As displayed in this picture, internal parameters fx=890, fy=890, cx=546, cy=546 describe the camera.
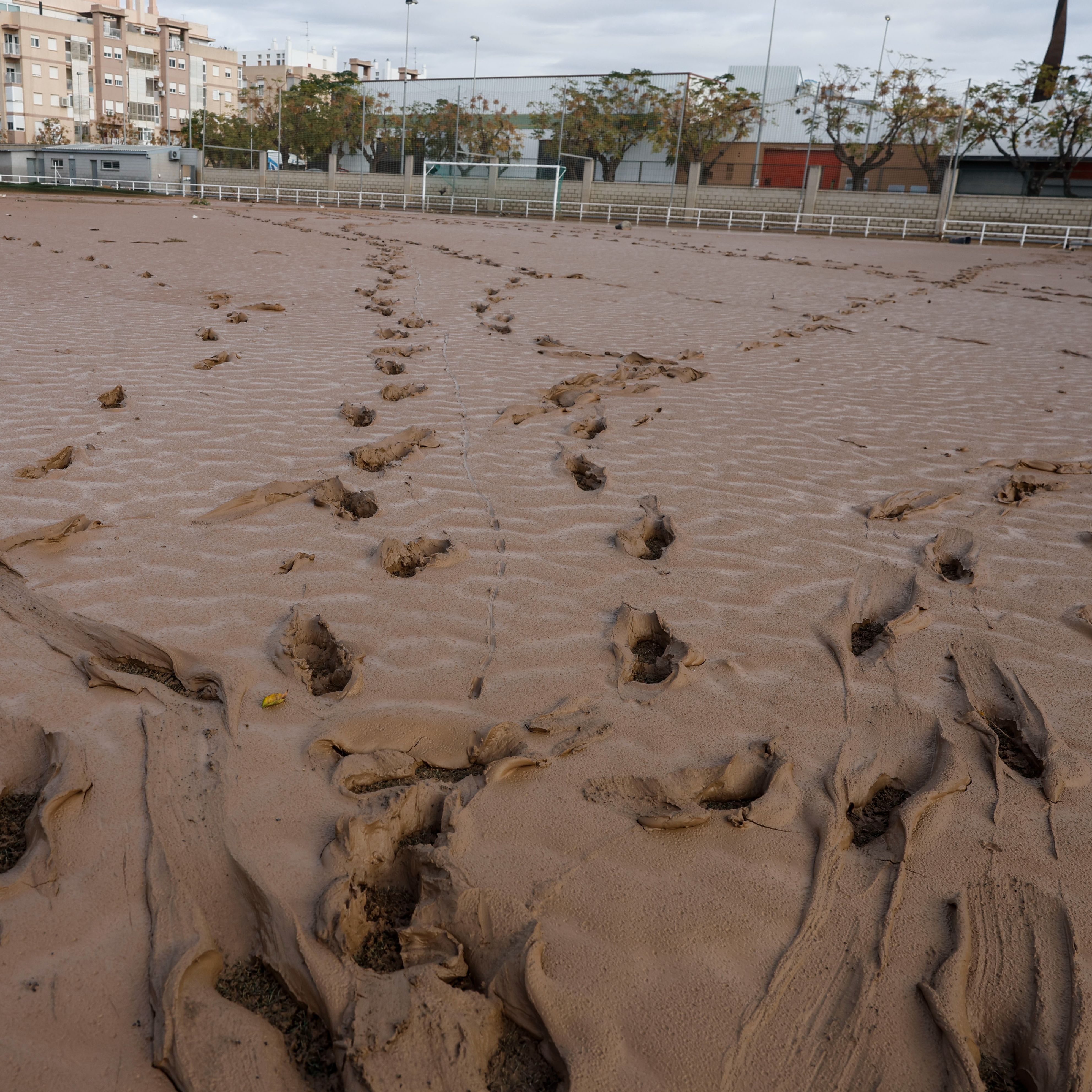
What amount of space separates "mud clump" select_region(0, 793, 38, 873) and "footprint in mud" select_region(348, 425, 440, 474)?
2.55 m

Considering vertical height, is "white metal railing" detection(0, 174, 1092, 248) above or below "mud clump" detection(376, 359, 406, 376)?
above

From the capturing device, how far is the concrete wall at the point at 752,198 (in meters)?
30.2

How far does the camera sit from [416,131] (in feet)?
168

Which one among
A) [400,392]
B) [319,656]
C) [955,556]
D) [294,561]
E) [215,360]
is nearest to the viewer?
[319,656]

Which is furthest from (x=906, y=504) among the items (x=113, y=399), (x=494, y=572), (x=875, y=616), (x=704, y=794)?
(x=113, y=399)

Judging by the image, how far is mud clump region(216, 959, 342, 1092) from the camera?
62.4 inches

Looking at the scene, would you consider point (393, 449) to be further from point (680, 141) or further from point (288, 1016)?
point (680, 141)

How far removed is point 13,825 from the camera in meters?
2.09

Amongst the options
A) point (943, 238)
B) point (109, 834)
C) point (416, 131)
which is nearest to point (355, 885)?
point (109, 834)

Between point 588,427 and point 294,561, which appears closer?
point 294,561

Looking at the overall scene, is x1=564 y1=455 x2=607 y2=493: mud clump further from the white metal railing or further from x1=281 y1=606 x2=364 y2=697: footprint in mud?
the white metal railing

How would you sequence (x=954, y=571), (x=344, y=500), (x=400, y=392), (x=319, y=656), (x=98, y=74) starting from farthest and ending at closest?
(x=98, y=74)
(x=400, y=392)
(x=344, y=500)
(x=954, y=571)
(x=319, y=656)

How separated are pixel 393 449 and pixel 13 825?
2.94 m

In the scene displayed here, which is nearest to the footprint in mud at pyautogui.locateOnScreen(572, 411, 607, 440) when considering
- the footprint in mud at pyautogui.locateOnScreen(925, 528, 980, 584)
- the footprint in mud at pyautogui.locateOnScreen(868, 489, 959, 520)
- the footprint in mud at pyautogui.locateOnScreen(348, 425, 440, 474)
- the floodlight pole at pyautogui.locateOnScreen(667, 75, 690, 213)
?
the footprint in mud at pyautogui.locateOnScreen(348, 425, 440, 474)
